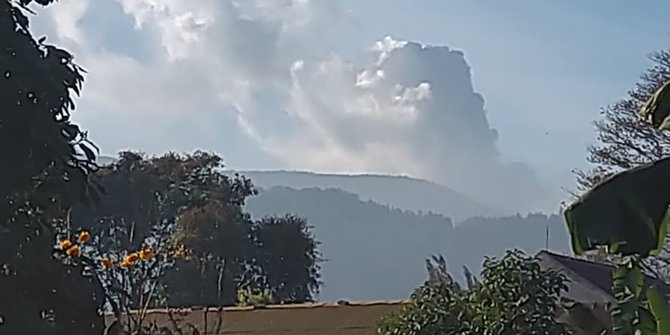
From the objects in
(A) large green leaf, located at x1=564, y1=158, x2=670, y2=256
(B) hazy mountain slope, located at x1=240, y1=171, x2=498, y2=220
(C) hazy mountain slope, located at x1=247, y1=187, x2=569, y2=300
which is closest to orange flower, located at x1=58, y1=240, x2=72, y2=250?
(A) large green leaf, located at x1=564, y1=158, x2=670, y2=256

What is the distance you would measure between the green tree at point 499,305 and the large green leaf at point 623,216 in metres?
4.99

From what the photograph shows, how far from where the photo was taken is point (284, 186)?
57.4 m

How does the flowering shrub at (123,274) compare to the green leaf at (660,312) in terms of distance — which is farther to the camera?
the flowering shrub at (123,274)

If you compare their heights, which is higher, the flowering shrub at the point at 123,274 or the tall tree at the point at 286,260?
the tall tree at the point at 286,260

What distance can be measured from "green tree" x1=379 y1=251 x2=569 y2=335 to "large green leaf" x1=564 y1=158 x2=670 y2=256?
499cm

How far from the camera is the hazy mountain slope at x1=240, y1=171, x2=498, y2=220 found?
190ft

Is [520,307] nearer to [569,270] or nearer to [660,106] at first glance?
[569,270]

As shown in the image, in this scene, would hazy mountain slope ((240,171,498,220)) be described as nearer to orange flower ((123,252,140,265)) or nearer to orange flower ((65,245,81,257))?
orange flower ((123,252,140,265))

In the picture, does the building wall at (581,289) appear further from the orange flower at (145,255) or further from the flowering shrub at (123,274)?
the orange flower at (145,255)

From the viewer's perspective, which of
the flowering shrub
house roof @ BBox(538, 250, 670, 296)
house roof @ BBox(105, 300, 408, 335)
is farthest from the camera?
house roof @ BBox(538, 250, 670, 296)

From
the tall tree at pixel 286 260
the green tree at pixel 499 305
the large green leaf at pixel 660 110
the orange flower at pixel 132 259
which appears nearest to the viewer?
the large green leaf at pixel 660 110

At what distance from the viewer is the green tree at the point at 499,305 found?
11.8 meters

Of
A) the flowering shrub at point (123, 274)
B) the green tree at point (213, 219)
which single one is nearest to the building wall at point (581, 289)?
the flowering shrub at point (123, 274)

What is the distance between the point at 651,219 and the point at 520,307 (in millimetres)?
5261
